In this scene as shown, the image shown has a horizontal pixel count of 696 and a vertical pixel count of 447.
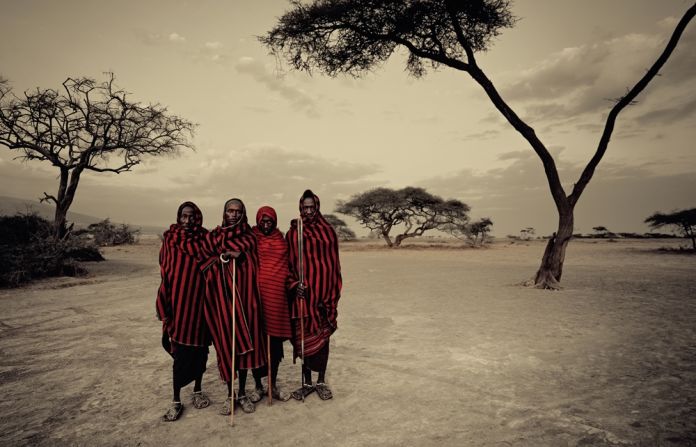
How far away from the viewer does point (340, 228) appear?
4175 cm

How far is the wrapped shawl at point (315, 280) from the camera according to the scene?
360 centimetres

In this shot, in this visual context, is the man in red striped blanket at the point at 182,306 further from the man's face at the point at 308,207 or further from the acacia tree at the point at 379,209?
the acacia tree at the point at 379,209

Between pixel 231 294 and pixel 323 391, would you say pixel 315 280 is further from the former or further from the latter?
pixel 323 391

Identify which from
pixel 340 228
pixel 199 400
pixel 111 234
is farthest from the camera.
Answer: pixel 340 228

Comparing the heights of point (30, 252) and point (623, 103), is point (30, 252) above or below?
below

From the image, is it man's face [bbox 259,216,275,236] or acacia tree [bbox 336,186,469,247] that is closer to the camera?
man's face [bbox 259,216,275,236]

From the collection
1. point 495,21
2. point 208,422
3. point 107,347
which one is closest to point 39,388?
point 107,347

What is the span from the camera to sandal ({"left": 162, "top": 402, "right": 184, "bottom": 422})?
3137 mm

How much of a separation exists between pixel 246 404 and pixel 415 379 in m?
1.73

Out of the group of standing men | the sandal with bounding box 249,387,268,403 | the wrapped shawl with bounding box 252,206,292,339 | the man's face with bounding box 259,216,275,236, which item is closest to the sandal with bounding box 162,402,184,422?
the group of standing men

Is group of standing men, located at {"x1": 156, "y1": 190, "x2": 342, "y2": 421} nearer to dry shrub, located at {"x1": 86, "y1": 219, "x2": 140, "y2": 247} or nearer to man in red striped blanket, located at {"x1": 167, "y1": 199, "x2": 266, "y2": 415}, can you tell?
man in red striped blanket, located at {"x1": 167, "y1": 199, "x2": 266, "y2": 415}

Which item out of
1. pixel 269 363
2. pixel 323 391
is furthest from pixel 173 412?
pixel 323 391

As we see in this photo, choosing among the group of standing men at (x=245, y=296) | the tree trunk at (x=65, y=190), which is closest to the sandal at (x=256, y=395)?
the group of standing men at (x=245, y=296)

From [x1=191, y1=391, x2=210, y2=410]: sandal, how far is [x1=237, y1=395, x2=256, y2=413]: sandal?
30 centimetres
